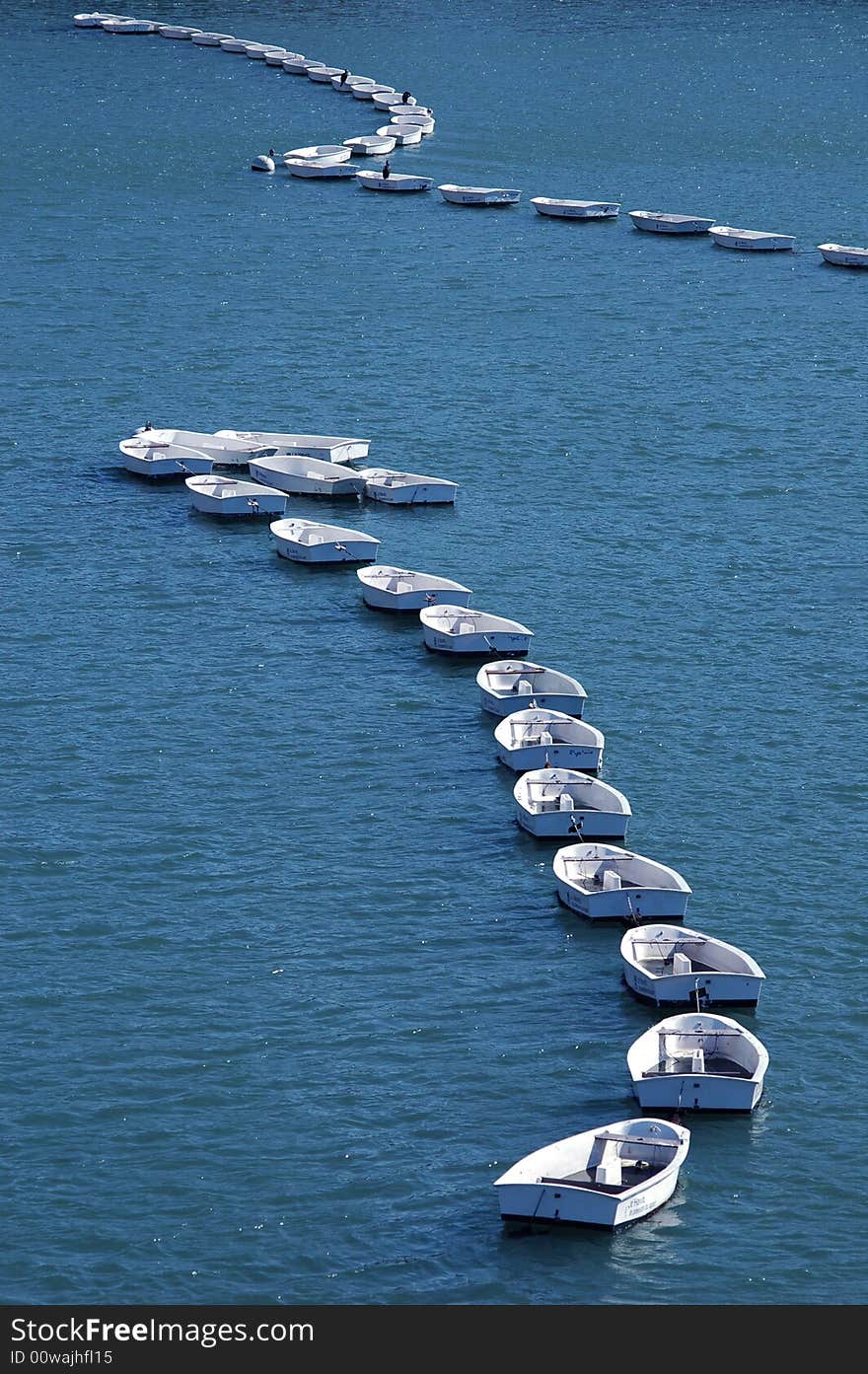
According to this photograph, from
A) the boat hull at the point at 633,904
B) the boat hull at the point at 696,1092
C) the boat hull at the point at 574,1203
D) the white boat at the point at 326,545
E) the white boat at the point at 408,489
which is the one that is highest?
the white boat at the point at 408,489

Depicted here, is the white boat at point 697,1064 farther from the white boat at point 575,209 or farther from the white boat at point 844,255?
the white boat at point 575,209

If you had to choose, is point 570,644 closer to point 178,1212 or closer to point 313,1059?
point 313,1059

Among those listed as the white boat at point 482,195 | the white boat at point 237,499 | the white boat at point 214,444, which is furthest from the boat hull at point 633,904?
the white boat at point 482,195

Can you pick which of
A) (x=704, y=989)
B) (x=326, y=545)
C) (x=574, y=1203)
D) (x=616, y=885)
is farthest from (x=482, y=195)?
(x=574, y=1203)

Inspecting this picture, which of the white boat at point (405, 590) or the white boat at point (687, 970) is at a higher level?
the white boat at point (405, 590)

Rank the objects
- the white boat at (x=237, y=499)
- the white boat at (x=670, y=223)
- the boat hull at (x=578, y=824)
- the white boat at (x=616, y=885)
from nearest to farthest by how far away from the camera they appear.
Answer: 1. the white boat at (x=616, y=885)
2. the boat hull at (x=578, y=824)
3. the white boat at (x=237, y=499)
4. the white boat at (x=670, y=223)

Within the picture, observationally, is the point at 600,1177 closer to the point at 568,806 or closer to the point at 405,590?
the point at 568,806

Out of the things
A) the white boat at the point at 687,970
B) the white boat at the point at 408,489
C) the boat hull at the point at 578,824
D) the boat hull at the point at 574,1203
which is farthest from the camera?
the white boat at the point at 408,489

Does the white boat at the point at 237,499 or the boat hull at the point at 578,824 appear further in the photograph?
the white boat at the point at 237,499
